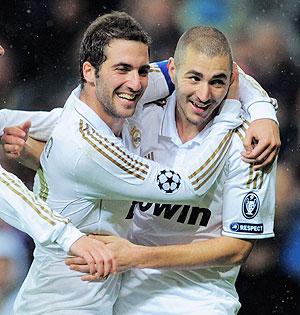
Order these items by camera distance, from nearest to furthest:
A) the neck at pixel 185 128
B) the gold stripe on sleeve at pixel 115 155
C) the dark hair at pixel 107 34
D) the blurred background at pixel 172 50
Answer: the gold stripe on sleeve at pixel 115 155, the dark hair at pixel 107 34, the neck at pixel 185 128, the blurred background at pixel 172 50

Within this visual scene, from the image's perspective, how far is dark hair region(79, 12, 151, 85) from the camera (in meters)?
2.02

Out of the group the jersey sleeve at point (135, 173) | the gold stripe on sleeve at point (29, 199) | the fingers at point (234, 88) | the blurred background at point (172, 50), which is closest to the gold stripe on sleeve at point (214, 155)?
the jersey sleeve at point (135, 173)

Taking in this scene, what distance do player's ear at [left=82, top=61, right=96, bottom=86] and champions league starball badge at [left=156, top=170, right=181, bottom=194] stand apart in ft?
0.96

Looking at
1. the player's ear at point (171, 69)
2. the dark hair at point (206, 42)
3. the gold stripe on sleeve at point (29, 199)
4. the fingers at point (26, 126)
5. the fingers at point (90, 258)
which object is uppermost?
the dark hair at point (206, 42)

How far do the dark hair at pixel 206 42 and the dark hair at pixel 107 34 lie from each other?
10cm

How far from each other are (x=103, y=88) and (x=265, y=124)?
15.2 inches

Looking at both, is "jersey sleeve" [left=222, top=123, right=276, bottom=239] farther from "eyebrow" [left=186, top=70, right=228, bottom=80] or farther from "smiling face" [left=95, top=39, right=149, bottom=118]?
"smiling face" [left=95, top=39, right=149, bottom=118]

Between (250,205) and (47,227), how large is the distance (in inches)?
20.1

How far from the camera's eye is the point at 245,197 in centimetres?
204

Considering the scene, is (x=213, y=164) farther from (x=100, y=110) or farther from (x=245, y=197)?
(x=100, y=110)

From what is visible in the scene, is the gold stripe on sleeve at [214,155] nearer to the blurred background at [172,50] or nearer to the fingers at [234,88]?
the fingers at [234,88]

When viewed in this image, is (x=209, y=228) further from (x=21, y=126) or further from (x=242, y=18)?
(x=242, y=18)

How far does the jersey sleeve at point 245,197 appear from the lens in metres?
2.04

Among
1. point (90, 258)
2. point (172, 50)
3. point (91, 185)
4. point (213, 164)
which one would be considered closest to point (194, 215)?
point (213, 164)
